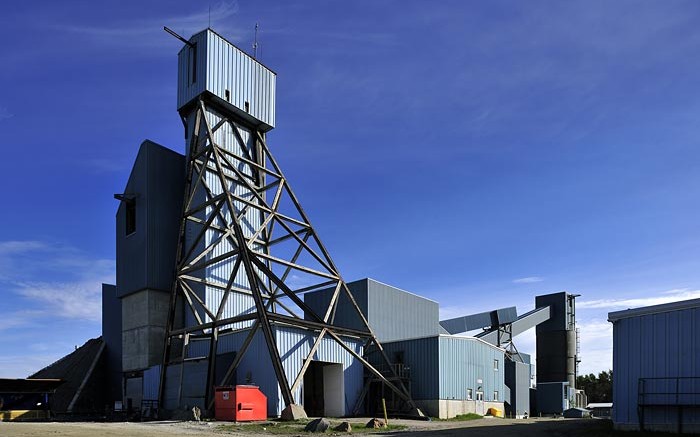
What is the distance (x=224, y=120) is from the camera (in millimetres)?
39625

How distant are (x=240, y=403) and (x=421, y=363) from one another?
41.4 ft

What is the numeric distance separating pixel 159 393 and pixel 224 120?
56.4 feet

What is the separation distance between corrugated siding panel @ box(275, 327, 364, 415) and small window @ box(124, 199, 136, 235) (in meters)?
15.5

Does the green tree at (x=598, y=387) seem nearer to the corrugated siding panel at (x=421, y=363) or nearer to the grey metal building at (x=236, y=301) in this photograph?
the grey metal building at (x=236, y=301)

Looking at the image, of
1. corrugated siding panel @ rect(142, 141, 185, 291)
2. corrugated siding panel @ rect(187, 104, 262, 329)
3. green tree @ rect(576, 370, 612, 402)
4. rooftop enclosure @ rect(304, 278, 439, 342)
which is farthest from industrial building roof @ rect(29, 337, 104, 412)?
green tree @ rect(576, 370, 612, 402)

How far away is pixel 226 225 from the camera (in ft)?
119

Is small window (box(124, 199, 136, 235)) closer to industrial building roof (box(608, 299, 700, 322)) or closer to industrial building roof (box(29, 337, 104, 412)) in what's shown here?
industrial building roof (box(29, 337, 104, 412))

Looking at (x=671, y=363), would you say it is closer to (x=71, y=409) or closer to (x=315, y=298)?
(x=315, y=298)

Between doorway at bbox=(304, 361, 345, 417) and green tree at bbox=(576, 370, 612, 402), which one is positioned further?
green tree at bbox=(576, 370, 612, 402)

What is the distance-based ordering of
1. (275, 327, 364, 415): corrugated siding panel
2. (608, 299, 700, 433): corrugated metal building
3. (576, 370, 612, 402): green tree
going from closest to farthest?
1. (608, 299, 700, 433): corrugated metal building
2. (275, 327, 364, 415): corrugated siding panel
3. (576, 370, 612, 402): green tree

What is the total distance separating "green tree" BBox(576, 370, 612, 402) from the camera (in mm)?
92938

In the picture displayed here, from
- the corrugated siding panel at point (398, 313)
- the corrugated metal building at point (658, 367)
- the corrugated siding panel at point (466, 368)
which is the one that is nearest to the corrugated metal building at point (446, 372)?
the corrugated siding panel at point (466, 368)

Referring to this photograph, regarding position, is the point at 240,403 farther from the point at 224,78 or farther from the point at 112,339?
the point at 112,339

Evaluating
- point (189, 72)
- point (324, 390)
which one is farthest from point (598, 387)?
point (189, 72)
